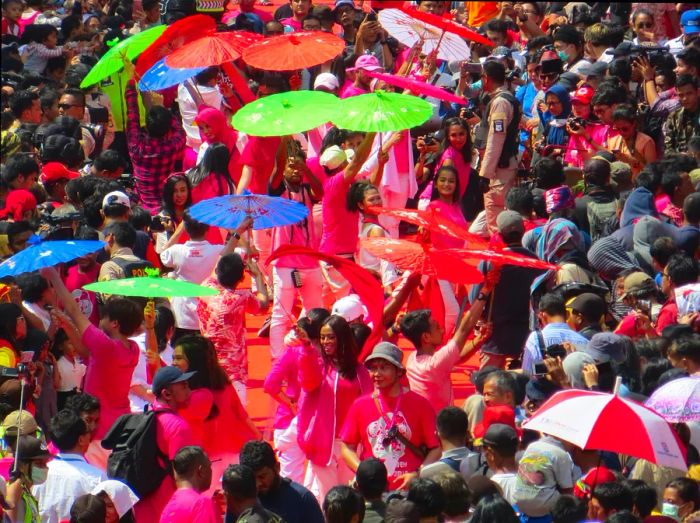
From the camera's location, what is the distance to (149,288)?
8.30 meters

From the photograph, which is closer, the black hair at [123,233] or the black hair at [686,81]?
the black hair at [123,233]

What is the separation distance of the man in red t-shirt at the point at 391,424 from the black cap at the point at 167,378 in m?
0.93

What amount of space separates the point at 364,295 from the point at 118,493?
2.82 metres

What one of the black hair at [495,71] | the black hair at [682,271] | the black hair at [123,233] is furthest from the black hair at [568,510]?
the black hair at [495,71]

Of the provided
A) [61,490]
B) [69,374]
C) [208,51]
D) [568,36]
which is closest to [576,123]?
[568,36]

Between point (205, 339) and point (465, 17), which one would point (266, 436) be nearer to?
point (205, 339)

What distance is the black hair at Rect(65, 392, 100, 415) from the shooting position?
306 inches

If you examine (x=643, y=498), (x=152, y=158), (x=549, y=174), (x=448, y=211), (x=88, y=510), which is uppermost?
(x=643, y=498)

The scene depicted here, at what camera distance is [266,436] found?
33.0 ft

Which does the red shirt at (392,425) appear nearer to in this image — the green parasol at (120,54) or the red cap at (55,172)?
the red cap at (55,172)

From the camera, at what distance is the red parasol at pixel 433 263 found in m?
8.87

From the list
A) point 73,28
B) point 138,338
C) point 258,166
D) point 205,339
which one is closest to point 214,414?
point 205,339

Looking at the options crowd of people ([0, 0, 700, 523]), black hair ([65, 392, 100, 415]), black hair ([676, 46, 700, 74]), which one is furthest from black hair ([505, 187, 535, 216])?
black hair ([65, 392, 100, 415])

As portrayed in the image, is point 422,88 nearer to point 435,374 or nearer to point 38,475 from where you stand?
point 435,374
